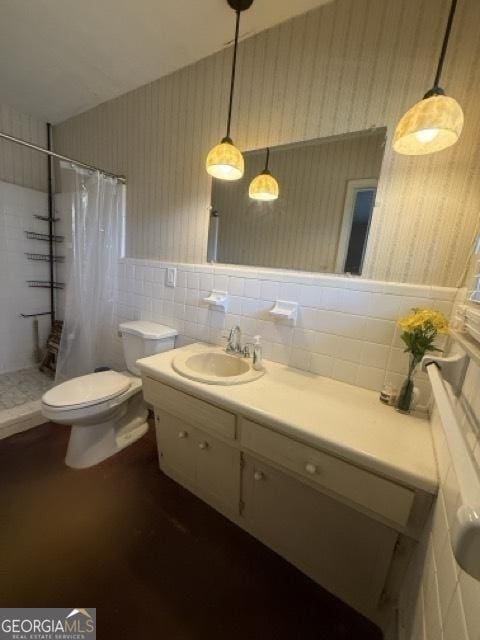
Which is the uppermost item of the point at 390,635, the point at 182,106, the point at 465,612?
the point at 182,106

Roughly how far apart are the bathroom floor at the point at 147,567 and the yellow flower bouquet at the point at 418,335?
827mm

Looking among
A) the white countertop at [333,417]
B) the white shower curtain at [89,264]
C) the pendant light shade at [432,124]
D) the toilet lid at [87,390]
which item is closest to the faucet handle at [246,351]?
the white countertop at [333,417]

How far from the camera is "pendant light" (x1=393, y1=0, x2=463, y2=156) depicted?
0.74 meters

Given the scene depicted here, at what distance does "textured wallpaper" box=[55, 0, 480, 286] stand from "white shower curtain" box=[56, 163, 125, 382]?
60 centimetres

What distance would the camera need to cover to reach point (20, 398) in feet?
6.64

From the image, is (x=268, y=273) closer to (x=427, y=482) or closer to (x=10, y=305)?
(x=427, y=482)

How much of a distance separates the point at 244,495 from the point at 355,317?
3.06 feet

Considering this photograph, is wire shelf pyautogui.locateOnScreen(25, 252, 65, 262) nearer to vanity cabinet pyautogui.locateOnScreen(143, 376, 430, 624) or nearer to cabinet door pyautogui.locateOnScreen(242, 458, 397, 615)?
vanity cabinet pyautogui.locateOnScreen(143, 376, 430, 624)

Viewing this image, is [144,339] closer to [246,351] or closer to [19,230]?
[246,351]

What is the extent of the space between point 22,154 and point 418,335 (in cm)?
319

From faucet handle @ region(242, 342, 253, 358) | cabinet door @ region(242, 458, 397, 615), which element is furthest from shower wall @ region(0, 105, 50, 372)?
cabinet door @ region(242, 458, 397, 615)

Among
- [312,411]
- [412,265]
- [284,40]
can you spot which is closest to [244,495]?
[312,411]

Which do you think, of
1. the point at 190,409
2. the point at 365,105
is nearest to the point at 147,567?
the point at 190,409

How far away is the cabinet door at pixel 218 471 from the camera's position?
1176mm
